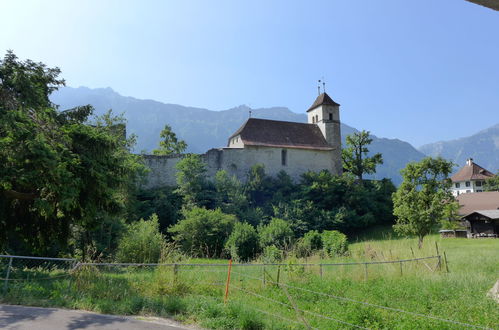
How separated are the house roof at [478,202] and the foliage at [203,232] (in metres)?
29.1

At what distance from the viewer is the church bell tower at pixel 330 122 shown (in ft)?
159

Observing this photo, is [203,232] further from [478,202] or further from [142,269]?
[478,202]

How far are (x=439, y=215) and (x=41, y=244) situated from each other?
74.7ft

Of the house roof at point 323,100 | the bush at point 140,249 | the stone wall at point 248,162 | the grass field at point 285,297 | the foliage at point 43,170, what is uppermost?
the house roof at point 323,100

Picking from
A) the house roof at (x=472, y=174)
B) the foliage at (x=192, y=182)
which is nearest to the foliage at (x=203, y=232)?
the foliage at (x=192, y=182)

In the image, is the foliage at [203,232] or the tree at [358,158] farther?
the tree at [358,158]

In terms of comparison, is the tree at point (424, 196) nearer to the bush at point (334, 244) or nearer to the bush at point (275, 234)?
the bush at point (334, 244)

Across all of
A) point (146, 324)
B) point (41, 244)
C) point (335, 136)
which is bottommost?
point (146, 324)

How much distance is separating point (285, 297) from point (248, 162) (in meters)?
35.5

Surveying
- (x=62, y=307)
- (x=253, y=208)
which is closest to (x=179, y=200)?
(x=253, y=208)

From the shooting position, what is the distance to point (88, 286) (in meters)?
8.66

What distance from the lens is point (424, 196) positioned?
24.4 metres

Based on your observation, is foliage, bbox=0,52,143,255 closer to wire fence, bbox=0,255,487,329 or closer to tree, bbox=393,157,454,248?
wire fence, bbox=0,255,487,329

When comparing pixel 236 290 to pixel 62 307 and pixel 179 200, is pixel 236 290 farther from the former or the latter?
pixel 179 200
